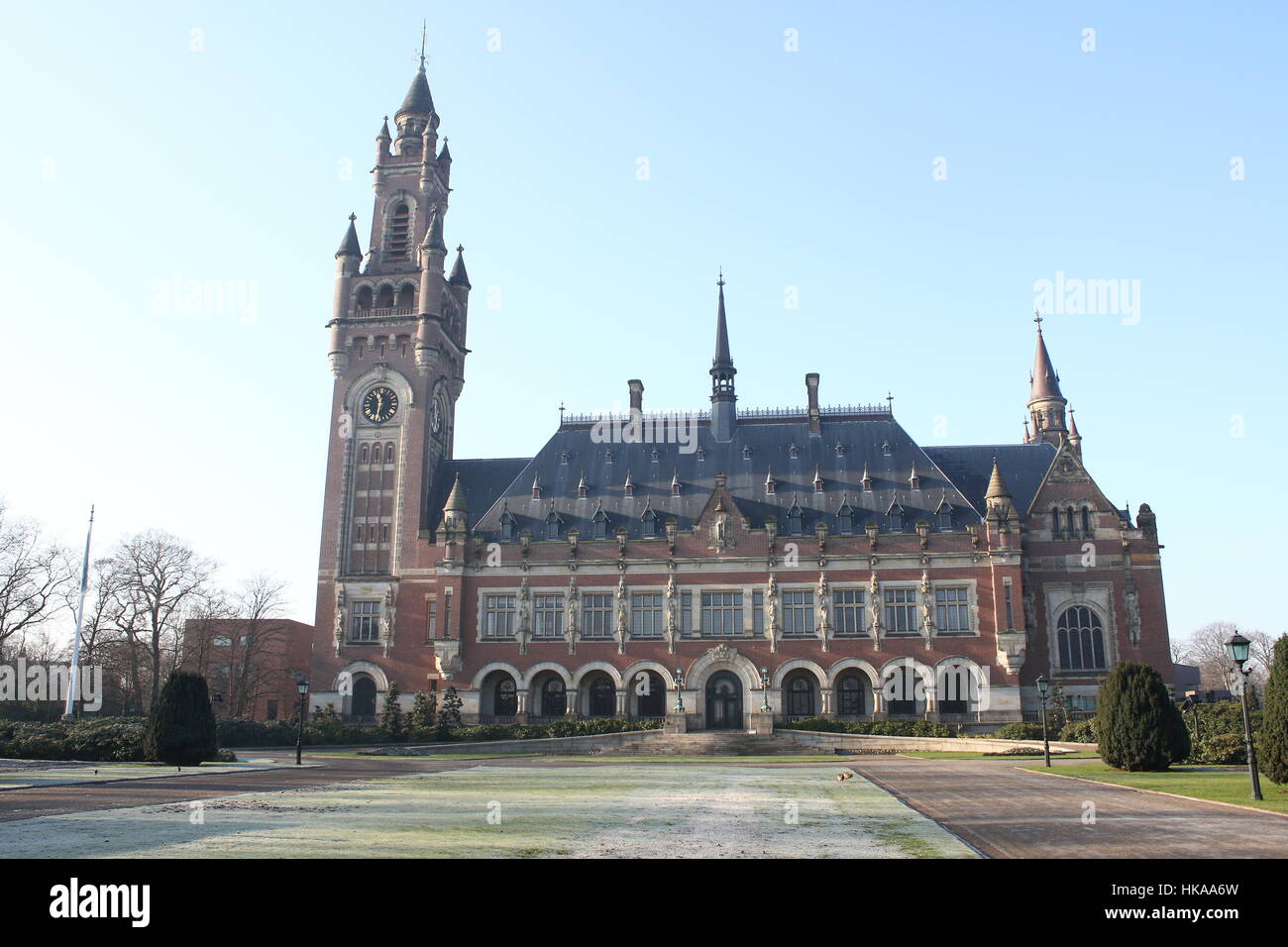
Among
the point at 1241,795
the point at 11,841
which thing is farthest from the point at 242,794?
the point at 1241,795

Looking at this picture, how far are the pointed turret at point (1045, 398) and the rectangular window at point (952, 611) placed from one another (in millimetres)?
18739

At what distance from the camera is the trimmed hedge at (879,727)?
50281 mm

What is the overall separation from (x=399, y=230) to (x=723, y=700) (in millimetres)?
38816

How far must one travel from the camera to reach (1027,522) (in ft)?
189

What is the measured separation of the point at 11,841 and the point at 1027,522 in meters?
54.6

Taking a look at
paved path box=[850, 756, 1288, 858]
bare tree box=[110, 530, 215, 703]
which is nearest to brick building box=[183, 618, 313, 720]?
bare tree box=[110, 530, 215, 703]

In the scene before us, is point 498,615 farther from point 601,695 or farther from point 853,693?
point 853,693

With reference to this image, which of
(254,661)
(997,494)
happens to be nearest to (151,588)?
(254,661)

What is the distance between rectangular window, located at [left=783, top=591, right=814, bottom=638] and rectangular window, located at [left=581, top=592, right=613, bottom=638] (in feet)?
34.4

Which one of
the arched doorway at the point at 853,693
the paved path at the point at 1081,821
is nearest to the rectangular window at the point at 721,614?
the arched doorway at the point at 853,693

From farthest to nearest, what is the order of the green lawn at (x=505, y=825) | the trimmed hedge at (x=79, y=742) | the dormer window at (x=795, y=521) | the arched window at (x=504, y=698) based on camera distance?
1. the dormer window at (x=795, y=521)
2. the arched window at (x=504, y=698)
3. the trimmed hedge at (x=79, y=742)
4. the green lawn at (x=505, y=825)

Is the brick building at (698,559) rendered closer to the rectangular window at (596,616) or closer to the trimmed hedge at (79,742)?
the rectangular window at (596,616)

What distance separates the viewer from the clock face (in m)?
64.1

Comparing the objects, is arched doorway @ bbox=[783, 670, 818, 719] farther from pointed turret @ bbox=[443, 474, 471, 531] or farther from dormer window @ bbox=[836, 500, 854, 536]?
pointed turret @ bbox=[443, 474, 471, 531]
